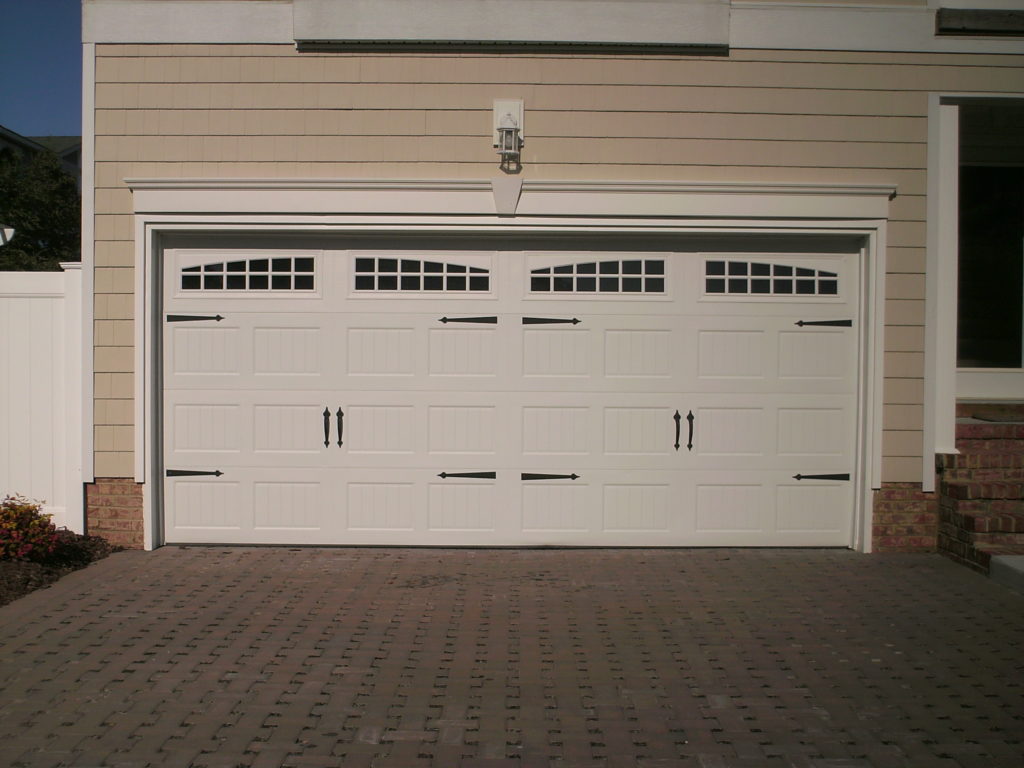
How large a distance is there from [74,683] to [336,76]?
488cm

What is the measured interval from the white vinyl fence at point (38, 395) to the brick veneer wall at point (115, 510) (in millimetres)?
222

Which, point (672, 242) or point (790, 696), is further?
point (672, 242)

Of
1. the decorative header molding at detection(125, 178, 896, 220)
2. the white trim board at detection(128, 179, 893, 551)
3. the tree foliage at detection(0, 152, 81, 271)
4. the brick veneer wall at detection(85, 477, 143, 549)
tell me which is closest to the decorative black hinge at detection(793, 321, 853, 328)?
the white trim board at detection(128, 179, 893, 551)

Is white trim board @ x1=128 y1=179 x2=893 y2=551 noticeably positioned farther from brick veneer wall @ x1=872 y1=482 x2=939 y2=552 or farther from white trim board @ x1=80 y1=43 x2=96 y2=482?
white trim board @ x1=80 y1=43 x2=96 y2=482

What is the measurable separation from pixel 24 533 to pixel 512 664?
4.00 metres

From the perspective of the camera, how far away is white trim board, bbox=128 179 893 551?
7473 mm

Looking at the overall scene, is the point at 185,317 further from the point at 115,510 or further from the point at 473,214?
the point at 473,214

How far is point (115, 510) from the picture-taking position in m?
7.60

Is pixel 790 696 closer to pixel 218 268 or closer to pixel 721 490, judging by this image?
pixel 721 490

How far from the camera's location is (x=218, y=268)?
25.4 feet

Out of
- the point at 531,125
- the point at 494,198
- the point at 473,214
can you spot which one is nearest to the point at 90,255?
the point at 473,214

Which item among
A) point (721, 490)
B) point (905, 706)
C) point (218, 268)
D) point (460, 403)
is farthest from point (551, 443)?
point (905, 706)

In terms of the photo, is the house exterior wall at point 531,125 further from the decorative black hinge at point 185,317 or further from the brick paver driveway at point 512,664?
the brick paver driveway at point 512,664

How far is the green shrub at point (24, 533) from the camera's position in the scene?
6.74 metres
